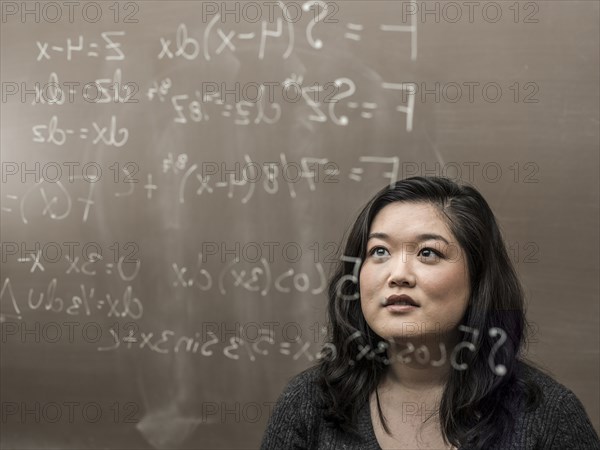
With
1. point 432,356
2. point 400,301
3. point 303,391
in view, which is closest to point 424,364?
point 432,356

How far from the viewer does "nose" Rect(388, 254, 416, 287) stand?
3.83 feet

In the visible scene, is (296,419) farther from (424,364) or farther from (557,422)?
(557,422)

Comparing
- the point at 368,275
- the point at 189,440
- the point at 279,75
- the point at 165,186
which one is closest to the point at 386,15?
the point at 279,75

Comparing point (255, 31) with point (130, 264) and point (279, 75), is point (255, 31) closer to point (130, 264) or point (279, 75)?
point (279, 75)

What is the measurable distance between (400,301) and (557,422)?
322mm

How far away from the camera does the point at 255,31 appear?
1797 millimetres

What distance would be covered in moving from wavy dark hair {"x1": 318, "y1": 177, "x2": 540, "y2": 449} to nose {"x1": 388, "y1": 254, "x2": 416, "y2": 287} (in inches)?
3.7

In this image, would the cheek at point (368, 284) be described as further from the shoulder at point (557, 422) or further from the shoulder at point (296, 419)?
the shoulder at point (557, 422)

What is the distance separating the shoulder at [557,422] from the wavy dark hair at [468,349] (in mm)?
17

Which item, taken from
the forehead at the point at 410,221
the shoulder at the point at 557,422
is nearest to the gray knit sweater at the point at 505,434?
the shoulder at the point at 557,422

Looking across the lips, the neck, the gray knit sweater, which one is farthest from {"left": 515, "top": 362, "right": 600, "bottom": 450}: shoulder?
the lips

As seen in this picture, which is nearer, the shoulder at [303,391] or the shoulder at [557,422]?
the shoulder at [557,422]

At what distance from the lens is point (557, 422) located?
3.87 ft

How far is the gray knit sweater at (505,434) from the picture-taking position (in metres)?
1.17
